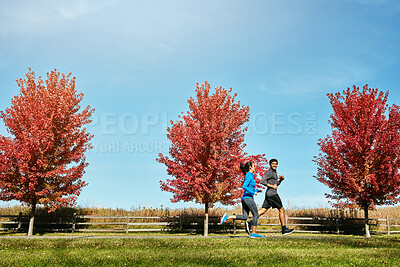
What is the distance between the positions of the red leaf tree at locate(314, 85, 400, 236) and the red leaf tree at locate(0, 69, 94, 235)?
Result: 16782 mm

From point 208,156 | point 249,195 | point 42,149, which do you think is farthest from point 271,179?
point 42,149

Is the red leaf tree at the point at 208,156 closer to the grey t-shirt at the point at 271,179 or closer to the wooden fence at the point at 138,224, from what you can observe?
the wooden fence at the point at 138,224

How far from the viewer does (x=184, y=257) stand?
28.3 ft

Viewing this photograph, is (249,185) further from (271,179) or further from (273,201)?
(273,201)

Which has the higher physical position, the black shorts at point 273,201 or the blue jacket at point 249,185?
the blue jacket at point 249,185

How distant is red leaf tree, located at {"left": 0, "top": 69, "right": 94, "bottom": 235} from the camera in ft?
69.8

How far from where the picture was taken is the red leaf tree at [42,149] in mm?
21281

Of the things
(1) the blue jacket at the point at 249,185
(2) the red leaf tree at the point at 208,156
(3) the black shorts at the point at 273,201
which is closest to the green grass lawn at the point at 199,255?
(3) the black shorts at the point at 273,201

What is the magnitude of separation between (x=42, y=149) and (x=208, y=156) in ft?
33.9

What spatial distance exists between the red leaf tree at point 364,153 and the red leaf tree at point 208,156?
5422 millimetres

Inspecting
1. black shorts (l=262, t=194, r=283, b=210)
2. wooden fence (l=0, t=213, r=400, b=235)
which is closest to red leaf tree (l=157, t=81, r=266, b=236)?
wooden fence (l=0, t=213, r=400, b=235)

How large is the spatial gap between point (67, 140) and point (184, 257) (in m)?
16.4

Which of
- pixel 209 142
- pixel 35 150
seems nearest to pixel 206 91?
pixel 209 142

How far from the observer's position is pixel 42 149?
71.1ft
